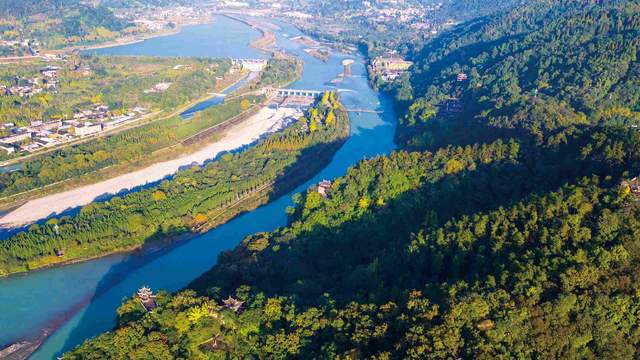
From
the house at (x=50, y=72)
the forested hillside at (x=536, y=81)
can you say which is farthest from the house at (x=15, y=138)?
the forested hillside at (x=536, y=81)

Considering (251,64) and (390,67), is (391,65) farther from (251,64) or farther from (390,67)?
(251,64)

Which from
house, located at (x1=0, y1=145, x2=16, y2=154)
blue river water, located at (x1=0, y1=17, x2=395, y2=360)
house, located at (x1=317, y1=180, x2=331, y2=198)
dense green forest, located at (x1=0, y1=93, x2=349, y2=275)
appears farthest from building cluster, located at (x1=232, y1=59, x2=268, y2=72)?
house, located at (x1=317, y1=180, x2=331, y2=198)

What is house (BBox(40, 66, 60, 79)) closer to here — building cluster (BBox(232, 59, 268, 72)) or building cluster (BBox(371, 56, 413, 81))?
building cluster (BBox(232, 59, 268, 72))

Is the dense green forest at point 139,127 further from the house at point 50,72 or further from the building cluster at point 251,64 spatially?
the house at point 50,72

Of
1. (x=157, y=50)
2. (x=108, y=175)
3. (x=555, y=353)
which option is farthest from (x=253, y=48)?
(x=555, y=353)

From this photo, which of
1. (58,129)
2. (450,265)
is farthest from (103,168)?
(450,265)

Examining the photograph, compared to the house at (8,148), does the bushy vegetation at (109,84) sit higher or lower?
higher
